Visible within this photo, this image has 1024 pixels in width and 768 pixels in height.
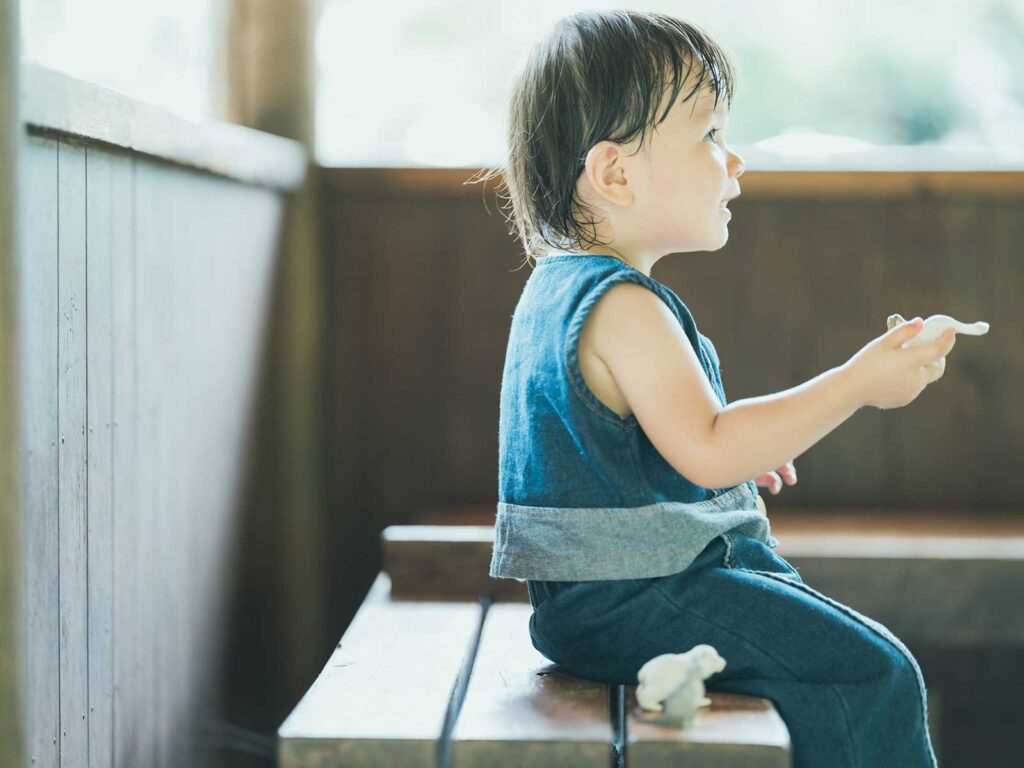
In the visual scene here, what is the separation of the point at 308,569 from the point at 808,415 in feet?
5.09

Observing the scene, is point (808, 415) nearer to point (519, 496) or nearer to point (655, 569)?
point (655, 569)

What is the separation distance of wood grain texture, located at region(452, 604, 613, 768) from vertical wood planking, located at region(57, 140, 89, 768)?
0.45 metres

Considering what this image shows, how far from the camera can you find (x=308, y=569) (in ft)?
8.74

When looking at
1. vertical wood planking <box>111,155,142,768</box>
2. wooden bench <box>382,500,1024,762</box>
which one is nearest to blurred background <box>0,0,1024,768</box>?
wooden bench <box>382,500,1024,762</box>

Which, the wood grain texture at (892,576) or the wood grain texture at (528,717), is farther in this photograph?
the wood grain texture at (892,576)

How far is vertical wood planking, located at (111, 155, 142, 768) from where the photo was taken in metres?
1.61

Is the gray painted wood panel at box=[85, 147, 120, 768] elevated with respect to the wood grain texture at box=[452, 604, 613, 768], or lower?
elevated

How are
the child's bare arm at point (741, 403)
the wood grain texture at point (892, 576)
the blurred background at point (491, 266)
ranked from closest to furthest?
1. the child's bare arm at point (741, 403)
2. the wood grain texture at point (892, 576)
3. the blurred background at point (491, 266)

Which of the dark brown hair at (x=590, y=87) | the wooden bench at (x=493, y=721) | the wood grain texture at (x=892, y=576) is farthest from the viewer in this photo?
the wood grain texture at (x=892, y=576)

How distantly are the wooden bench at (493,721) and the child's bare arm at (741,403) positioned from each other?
26cm

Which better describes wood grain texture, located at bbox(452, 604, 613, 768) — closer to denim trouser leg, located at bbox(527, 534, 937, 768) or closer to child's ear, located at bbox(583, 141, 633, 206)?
denim trouser leg, located at bbox(527, 534, 937, 768)

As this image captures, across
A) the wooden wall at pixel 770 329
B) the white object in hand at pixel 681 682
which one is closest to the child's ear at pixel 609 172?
the white object in hand at pixel 681 682

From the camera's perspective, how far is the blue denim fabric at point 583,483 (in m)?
1.40

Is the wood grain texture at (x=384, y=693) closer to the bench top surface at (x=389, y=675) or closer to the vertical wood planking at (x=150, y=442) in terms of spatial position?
the bench top surface at (x=389, y=675)
